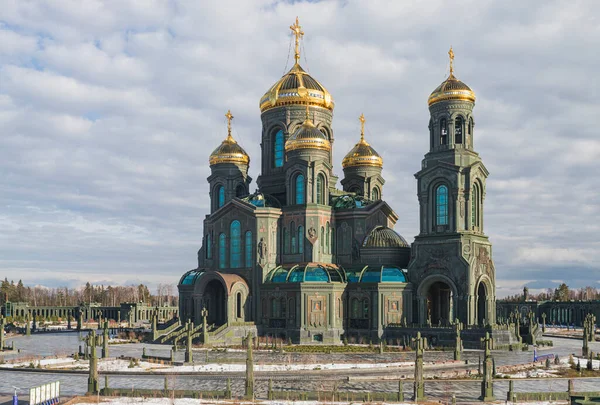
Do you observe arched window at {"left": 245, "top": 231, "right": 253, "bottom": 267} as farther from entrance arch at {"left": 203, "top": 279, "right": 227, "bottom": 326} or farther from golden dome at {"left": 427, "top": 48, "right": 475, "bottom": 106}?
golden dome at {"left": 427, "top": 48, "right": 475, "bottom": 106}

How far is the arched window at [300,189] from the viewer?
78.1m

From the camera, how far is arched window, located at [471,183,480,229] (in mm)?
72812

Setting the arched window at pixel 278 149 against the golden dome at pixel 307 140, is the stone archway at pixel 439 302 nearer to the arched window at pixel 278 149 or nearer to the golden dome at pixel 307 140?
the golden dome at pixel 307 140

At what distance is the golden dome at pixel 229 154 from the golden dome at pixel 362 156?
11.6 m

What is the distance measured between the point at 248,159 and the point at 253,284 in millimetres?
18101

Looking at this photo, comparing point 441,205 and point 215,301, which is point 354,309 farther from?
point 215,301

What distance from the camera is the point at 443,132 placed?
2931 inches

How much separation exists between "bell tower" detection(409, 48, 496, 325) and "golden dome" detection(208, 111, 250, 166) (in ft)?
74.2

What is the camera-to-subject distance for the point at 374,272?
73.4 m

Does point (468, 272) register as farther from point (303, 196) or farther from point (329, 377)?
point (329, 377)

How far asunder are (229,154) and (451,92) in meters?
26.6

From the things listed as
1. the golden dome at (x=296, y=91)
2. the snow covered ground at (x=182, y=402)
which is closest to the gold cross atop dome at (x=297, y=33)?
the golden dome at (x=296, y=91)

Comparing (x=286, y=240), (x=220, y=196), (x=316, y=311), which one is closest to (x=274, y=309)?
(x=316, y=311)

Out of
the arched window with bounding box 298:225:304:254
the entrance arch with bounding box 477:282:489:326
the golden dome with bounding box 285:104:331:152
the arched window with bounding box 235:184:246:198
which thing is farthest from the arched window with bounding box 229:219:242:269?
the entrance arch with bounding box 477:282:489:326
